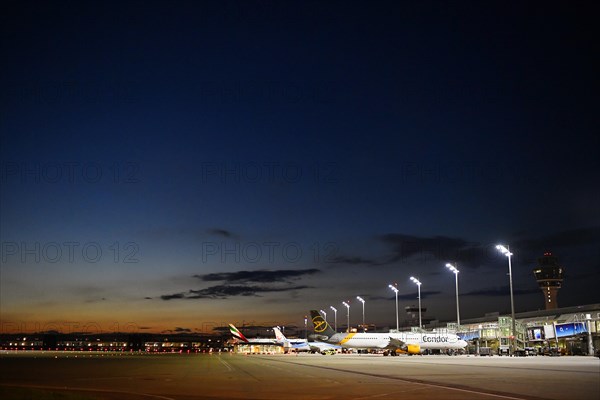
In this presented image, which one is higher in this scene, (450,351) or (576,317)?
(576,317)

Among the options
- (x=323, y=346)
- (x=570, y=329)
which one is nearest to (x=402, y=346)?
(x=323, y=346)

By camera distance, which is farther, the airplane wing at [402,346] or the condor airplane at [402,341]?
the condor airplane at [402,341]

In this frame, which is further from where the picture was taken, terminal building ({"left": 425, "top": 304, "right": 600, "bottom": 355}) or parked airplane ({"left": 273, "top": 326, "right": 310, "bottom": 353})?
parked airplane ({"left": 273, "top": 326, "right": 310, "bottom": 353})

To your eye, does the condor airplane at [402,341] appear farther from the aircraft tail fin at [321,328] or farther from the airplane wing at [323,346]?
the aircraft tail fin at [321,328]

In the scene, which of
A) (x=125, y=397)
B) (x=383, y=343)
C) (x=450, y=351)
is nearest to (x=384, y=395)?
(x=125, y=397)

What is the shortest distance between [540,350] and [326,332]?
42.0m

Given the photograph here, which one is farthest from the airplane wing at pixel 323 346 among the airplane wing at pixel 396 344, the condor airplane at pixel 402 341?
the airplane wing at pixel 396 344

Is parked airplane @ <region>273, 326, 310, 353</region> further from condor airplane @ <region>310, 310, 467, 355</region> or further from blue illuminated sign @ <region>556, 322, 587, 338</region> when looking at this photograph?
blue illuminated sign @ <region>556, 322, 587, 338</region>

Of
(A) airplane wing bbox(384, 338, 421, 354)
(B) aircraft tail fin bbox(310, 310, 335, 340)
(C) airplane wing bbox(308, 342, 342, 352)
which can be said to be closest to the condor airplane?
(A) airplane wing bbox(384, 338, 421, 354)

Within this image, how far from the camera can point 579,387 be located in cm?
2712

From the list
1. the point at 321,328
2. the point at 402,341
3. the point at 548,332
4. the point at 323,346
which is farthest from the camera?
the point at 321,328

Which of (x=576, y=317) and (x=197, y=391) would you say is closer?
(x=197, y=391)

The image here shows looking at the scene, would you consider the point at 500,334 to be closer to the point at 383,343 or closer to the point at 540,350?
the point at 540,350

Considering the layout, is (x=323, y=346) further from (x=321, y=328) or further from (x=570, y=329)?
(x=570, y=329)
